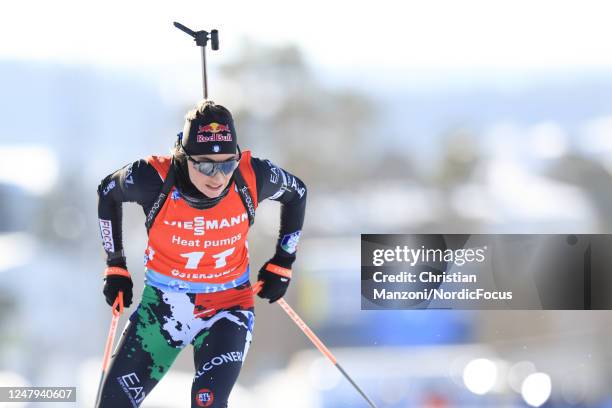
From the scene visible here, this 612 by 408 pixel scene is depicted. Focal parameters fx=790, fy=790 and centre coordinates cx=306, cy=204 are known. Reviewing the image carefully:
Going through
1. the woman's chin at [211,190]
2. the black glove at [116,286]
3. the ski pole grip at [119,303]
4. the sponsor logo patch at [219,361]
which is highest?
the woman's chin at [211,190]

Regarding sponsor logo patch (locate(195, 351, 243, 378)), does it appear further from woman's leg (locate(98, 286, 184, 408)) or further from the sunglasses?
the sunglasses

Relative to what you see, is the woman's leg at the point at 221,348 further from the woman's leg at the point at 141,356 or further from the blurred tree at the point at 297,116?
the blurred tree at the point at 297,116

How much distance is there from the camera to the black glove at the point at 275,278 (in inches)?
134

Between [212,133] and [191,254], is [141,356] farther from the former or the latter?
[212,133]

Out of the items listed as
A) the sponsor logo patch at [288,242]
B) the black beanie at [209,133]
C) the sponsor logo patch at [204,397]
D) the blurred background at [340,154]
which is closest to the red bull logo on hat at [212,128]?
the black beanie at [209,133]

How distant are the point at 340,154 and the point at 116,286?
2653 millimetres

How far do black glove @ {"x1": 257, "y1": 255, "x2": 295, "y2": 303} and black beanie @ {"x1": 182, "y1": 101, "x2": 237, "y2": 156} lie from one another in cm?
74

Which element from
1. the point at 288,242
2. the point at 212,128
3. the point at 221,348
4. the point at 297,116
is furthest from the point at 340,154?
the point at 221,348

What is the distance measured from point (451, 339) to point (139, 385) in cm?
296

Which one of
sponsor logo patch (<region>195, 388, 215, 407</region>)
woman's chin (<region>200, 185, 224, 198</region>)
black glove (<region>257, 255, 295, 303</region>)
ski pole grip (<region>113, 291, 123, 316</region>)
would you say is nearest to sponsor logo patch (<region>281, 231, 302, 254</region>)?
black glove (<region>257, 255, 295, 303</region>)

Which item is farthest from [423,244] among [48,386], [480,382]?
[48,386]

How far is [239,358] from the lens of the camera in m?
2.88

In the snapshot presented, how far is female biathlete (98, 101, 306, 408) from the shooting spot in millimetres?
2838

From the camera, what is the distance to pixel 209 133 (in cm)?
283
